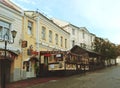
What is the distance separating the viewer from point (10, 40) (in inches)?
902

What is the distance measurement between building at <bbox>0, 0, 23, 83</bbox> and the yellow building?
3.87 ft

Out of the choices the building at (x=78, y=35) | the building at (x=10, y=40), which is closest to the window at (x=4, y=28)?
the building at (x=10, y=40)

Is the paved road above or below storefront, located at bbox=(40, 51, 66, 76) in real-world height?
below

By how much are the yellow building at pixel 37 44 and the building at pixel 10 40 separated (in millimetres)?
1178

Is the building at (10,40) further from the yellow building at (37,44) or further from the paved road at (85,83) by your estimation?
the paved road at (85,83)

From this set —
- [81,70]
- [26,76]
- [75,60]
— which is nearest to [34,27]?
[26,76]

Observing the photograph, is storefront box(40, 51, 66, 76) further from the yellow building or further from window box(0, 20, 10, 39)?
window box(0, 20, 10, 39)

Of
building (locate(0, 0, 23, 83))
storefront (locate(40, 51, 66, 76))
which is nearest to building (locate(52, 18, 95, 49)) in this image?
storefront (locate(40, 51, 66, 76))

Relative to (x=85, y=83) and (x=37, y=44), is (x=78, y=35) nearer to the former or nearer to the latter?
(x=37, y=44)

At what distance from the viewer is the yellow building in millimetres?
26109

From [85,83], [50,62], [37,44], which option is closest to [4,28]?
[37,44]

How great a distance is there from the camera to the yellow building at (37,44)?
26109 millimetres

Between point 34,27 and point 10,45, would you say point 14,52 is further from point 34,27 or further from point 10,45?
point 34,27

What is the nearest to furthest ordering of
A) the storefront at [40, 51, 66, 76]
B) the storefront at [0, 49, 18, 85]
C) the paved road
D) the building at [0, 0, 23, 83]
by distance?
the paved road < the storefront at [0, 49, 18, 85] < the building at [0, 0, 23, 83] < the storefront at [40, 51, 66, 76]
